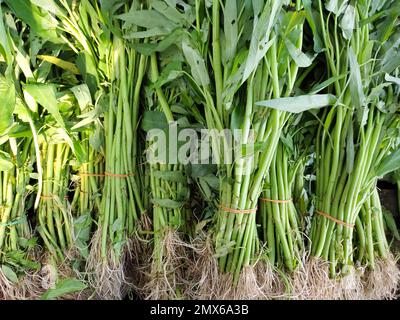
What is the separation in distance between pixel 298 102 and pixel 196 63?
7.2 inches

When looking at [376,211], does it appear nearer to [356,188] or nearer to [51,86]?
[356,188]

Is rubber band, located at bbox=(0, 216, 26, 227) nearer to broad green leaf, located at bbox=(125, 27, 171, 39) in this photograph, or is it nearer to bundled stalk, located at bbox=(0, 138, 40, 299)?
bundled stalk, located at bbox=(0, 138, 40, 299)

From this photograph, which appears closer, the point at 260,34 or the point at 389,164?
the point at 260,34

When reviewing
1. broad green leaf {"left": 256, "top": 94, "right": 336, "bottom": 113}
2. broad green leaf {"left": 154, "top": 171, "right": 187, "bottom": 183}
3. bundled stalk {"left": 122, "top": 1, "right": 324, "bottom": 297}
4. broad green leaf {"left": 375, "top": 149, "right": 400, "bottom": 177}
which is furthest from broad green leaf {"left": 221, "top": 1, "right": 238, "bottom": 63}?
broad green leaf {"left": 375, "top": 149, "right": 400, "bottom": 177}

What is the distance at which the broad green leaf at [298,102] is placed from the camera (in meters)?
0.54

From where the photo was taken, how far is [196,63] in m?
0.60

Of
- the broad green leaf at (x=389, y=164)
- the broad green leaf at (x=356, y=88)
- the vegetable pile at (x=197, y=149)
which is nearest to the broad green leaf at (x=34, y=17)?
the vegetable pile at (x=197, y=149)

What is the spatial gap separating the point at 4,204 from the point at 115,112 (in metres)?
0.30

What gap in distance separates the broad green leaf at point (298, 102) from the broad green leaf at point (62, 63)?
0.44 metres

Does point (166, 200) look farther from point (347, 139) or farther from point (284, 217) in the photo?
point (347, 139)

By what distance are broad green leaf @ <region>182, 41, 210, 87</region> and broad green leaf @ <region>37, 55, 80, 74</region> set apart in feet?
0.94

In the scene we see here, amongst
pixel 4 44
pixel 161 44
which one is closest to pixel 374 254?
pixel 161 44

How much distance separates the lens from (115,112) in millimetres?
712

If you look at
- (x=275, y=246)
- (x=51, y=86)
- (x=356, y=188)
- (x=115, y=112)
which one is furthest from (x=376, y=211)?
(x=51, y=86)
